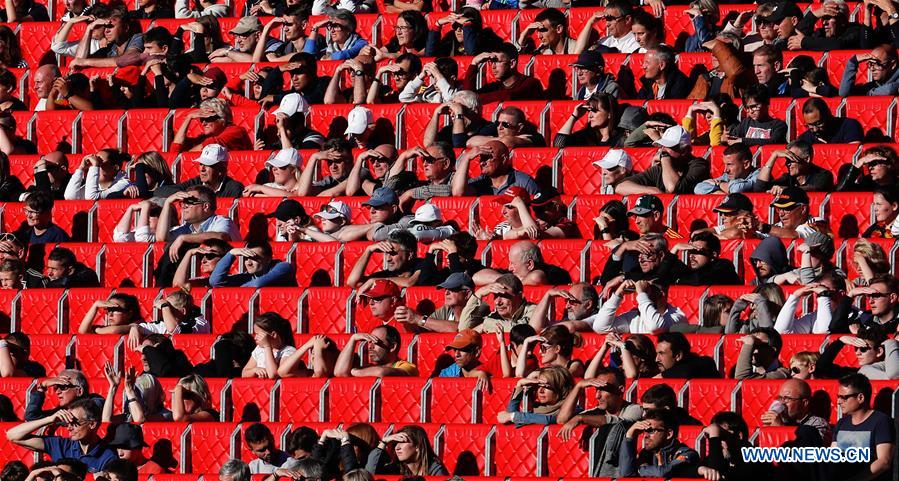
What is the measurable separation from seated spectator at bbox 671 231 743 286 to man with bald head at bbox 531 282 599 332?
67cm

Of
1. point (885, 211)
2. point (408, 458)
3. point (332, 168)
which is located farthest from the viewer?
point (332, 168)

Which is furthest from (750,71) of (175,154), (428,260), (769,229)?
(175,154)

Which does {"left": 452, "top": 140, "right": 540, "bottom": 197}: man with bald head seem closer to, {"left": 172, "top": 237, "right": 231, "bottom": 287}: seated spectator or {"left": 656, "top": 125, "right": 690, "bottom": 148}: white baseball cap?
{"left": 656, "top": 125, "right": 690, "bottom": 148}: white baseball cap

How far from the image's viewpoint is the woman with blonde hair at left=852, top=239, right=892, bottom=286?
16.0 meters

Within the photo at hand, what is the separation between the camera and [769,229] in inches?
669

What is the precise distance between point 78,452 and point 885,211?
6.33 m

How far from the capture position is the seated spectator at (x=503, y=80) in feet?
64.4

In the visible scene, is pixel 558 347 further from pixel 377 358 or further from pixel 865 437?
pixel 865 437

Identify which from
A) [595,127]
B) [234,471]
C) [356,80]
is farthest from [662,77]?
[234,471]

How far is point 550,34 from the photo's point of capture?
792 inches

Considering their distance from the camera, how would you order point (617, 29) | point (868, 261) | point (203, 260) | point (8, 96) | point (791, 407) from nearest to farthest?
point (791, 407) < point (868, 261) < point (203, 260) < point (617, 29) < point (8, 96)

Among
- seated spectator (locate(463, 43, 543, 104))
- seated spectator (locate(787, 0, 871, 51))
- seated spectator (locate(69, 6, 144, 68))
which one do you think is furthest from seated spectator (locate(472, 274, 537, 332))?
seated spectator (locate(69, 6, 144, 68))

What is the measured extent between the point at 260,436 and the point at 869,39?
6.95 m

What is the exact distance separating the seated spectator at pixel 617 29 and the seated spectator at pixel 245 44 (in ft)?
10.5
